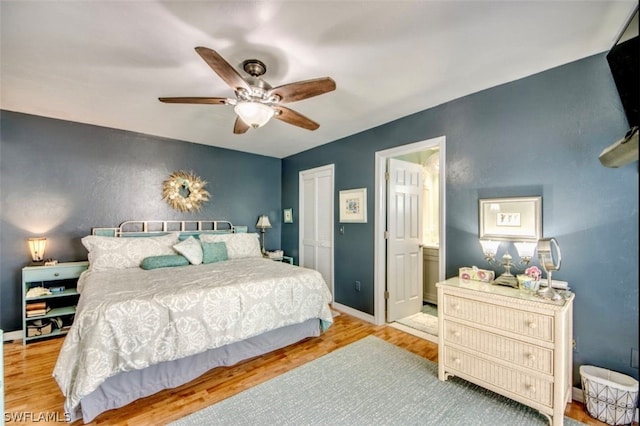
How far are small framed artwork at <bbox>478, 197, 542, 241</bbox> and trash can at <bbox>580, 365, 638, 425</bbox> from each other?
3.29 ft

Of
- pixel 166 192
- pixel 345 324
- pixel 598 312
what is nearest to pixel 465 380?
pixel 598 312

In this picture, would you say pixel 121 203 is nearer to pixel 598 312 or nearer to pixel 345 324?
pixel 345 324

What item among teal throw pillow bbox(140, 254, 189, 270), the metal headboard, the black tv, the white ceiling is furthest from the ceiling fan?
the metal headboard

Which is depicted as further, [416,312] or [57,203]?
[416,312]

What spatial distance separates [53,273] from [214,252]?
1.69 m

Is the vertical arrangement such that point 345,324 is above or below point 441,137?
below

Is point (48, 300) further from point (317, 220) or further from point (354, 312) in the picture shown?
point (354, 312)

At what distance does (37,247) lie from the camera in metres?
3.05

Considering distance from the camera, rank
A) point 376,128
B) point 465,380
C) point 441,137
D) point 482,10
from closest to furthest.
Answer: point 482,10 → point 465,380 → point 441,137 → point 376,128

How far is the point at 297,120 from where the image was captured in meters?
2.50

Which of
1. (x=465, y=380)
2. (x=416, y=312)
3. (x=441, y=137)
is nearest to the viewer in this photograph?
(x=465, y=380)

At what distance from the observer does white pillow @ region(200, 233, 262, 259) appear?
12.6 feet

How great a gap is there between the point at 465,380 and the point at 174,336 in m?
2.40

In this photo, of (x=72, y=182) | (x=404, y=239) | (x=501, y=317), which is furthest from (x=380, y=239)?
(x=72, y=182)
